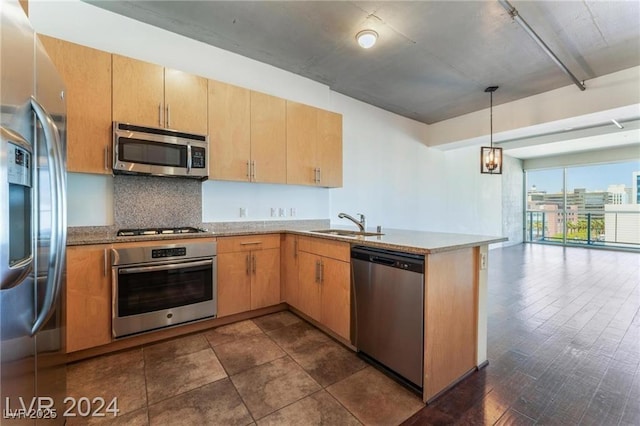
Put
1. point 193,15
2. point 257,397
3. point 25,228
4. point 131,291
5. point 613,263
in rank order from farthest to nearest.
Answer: point 613,263 → point 193,15 → point 131,291 → point 257,397 → point 25,228

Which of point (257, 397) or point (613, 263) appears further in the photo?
point (613, 263)

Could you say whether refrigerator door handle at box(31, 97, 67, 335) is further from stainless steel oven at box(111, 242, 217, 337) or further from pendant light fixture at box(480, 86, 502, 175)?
pendant light fixture at box(480, 86, 502, 175)

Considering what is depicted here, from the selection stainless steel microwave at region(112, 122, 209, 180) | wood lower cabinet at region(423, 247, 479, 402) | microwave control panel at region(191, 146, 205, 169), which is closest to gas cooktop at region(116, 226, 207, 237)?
stainless steel microwave at region(112, 122, 209, 180)

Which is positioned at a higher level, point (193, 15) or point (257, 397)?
point (193, 15)

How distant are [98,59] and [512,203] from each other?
10.1 m

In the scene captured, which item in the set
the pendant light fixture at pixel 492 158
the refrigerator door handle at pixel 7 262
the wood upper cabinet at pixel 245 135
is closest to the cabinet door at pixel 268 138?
the wood upper cabinet at pixel 245 135

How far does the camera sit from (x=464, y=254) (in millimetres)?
1869

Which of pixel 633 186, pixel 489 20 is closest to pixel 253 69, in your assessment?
pixel 489 20

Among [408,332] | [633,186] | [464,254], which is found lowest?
[408,332]

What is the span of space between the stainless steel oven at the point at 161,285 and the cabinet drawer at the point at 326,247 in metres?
0.88

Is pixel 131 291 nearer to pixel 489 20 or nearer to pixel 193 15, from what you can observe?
pixel 193 15

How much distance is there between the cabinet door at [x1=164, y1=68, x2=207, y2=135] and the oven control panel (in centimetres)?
116

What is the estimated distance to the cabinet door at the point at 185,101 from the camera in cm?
255

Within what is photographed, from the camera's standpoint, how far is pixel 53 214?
42.1 inches
